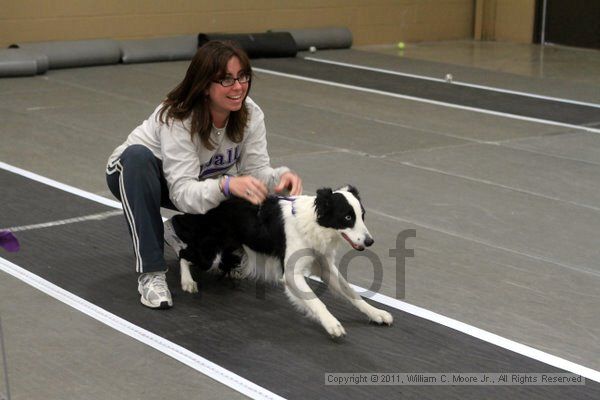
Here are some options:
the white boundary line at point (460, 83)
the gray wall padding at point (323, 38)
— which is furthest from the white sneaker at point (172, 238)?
the gray wall padding at point (323, 38)

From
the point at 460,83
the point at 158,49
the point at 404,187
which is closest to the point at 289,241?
the point at 404,187

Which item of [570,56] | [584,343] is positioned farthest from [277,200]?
[570,56]

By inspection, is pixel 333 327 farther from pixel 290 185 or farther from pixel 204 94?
pixel 204 94

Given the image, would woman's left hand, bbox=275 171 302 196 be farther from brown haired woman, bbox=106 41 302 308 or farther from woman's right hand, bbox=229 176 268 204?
woman's right hand, bbox=229 176 268 204

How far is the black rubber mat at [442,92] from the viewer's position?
7.56 meters

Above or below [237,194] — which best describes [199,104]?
above

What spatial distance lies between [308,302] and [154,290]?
2.03ft

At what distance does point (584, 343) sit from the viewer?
314 centimetres

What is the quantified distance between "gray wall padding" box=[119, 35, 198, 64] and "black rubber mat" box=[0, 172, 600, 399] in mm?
5933

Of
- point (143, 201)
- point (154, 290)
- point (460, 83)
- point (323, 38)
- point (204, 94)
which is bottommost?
point (460, 83)

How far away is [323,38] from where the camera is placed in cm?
1104

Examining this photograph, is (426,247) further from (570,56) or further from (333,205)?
(570,56)

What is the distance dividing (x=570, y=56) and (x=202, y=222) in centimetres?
886

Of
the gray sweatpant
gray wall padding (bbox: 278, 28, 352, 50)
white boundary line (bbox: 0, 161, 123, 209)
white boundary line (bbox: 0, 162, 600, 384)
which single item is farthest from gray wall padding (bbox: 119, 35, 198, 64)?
the gray sweatpant
